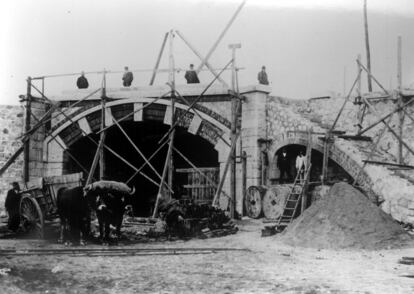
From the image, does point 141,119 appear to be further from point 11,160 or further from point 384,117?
point 384,117

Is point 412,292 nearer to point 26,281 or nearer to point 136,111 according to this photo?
point 26,281

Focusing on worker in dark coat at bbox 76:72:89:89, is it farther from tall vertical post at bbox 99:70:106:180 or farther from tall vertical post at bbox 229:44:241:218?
tall vertical post at bbox 229:44:241:218

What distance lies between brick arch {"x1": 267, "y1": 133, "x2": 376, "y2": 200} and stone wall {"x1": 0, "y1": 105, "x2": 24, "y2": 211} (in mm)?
8545

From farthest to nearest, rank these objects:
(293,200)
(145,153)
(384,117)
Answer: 1. (145,153)
2. (384,117)
3. (293,200)

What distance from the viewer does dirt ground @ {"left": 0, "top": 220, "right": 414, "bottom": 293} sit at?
6.98 m

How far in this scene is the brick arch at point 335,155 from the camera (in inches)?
576

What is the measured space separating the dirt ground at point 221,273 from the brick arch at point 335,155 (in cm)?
405

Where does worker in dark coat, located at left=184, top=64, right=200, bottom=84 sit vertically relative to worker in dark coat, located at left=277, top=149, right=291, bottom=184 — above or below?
above

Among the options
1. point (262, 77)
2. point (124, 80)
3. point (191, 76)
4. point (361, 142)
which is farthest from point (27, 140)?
point (361, 142)

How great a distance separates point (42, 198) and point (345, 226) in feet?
22.1

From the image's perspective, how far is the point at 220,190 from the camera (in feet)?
57.4

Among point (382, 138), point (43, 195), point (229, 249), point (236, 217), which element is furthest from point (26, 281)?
point (382, 138)

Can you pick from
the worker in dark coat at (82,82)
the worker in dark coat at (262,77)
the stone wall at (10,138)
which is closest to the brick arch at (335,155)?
the worker in dark coat at (262,77)

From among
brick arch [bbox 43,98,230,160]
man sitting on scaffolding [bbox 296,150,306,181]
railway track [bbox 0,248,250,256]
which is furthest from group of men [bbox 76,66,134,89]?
railway track [bbox 0,248,250,256]
